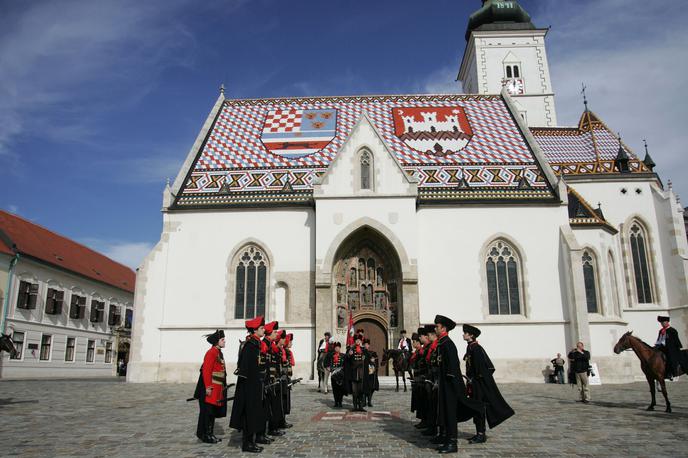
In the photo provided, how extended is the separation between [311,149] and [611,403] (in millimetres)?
16400

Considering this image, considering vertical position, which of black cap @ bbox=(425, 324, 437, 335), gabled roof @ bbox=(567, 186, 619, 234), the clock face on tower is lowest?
black cap @ bbox=(425, 324, 437, 335)

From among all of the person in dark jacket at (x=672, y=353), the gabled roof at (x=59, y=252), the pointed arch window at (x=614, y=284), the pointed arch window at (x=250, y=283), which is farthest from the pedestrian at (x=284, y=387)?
the gabled roof at (x=59, y=252)

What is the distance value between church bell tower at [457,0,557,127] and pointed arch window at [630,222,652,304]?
41.3 feet

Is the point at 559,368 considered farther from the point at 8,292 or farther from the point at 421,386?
the point at 8,292

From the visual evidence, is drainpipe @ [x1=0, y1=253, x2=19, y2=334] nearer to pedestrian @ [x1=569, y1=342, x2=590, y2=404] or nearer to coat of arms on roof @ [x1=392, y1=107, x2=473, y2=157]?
coat of arms on roof @ [x1=392, y1=107, x2=473, y2=157]

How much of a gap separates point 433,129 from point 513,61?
1813 cm

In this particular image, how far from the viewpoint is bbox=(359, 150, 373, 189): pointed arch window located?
21250 millimetres

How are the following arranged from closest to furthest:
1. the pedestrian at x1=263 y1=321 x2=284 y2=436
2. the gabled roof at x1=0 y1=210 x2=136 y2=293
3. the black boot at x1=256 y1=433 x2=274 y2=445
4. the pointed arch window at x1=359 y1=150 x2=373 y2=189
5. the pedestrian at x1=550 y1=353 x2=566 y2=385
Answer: the black boot at x1=256 y1=433 x2=274 y2=445
the pedestrian at x1=263 y1=321 x2=284 y2=436
the pedestrian at x1=550 y1=353 x2=566 y2=385
the pointed arch window at x1=359 y1=150 x2=373 y2=189
the gabled roof at x1=0 y1=210 x2=136 y2=293

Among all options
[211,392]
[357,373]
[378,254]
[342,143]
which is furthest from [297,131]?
[211,392]

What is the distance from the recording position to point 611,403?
12750 millimetres

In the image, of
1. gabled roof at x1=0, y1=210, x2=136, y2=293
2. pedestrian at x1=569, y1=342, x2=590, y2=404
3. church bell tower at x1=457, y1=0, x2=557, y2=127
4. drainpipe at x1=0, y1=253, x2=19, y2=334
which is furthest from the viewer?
church bell tower at x1=457, y1=0, x2=557, y2=127

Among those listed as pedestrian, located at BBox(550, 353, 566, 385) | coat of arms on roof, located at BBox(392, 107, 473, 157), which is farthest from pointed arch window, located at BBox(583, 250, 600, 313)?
coat of arms on roof, located at BBox(392, 107, 473, 157)

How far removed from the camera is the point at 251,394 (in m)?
7.71

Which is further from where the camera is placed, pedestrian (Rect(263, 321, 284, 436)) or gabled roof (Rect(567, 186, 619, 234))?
gabled roof (Rect(567, 186, 619, 234))
